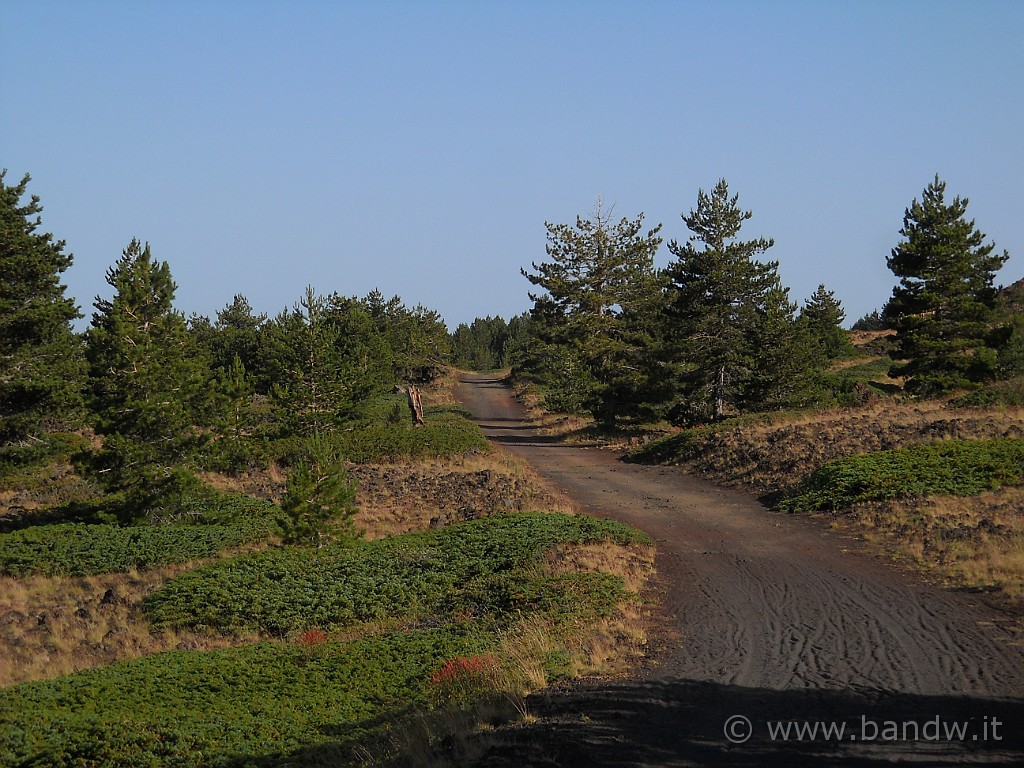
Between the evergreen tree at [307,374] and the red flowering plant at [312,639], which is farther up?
the evergreen tree at [307,374]

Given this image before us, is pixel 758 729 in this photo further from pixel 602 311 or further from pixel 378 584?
pixel 602 311

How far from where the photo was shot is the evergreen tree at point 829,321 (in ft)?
201

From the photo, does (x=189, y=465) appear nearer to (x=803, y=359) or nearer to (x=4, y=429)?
(x=4, y=429)

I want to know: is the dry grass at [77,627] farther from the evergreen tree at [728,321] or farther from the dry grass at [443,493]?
the evergreen tree at [728,321]

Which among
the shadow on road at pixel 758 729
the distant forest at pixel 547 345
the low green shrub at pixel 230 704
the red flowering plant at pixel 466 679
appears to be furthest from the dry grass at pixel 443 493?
the shadow on road at pixel 758 729

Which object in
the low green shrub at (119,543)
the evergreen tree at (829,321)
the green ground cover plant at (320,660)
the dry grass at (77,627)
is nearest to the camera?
the green ground cover plant at (320,660)

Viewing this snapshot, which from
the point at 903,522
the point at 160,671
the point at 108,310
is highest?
the point at 108,310

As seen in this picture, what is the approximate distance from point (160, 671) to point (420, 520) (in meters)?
10.8

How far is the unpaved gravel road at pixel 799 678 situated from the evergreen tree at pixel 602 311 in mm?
24559

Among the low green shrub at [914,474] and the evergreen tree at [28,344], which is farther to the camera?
the evergreen tree at [28,344]

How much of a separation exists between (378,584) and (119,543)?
8267 mm

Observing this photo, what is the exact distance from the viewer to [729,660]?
905cm

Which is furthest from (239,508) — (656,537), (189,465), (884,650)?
(884,650)

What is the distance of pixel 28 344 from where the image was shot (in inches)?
992
